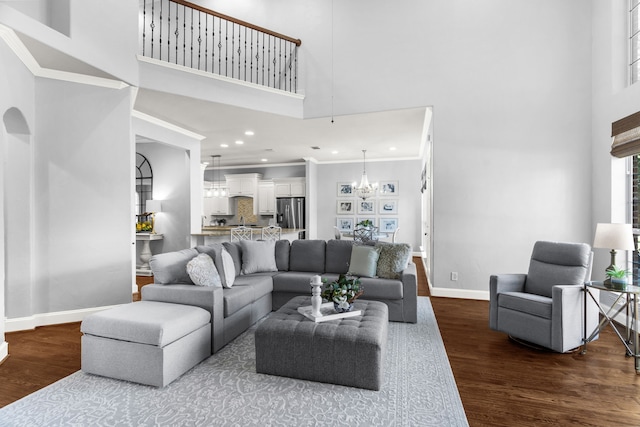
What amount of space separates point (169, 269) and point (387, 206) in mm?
7308

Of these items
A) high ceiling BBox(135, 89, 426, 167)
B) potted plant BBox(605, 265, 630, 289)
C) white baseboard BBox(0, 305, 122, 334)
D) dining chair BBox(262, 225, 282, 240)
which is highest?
high ceiling BBox(135, 89, 426, 167)

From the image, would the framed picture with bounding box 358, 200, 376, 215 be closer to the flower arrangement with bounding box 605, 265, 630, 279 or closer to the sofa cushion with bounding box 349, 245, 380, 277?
the sofa cushion with bounding box 349, 245, 380, 277

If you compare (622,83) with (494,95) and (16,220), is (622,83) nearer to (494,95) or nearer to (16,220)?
(494,95)

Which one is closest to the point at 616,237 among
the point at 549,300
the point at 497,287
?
the point at 549,300

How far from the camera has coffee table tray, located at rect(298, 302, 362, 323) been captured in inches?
106

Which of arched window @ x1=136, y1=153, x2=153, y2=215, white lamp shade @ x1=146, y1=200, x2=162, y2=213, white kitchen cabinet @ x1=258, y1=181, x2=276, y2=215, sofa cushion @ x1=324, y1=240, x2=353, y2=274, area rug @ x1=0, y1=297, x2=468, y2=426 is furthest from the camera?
white kitchen cabinet @ x1=258, y1=181, x2=276, y2=215

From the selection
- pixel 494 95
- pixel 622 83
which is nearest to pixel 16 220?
pixel 494 95

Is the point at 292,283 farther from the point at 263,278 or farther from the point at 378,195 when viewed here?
the point at 378,195

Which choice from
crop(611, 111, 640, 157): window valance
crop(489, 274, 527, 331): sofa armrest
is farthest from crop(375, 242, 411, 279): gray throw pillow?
crop(611, 111, 640, 157): window valance

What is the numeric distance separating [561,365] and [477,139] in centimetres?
322

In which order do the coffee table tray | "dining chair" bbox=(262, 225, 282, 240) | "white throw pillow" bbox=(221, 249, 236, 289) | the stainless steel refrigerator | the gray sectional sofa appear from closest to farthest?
the coffee table tray, the gray sectional sofa, "white throw pillow" bbox=(221, 249, 236, 289), "dining chair" bbox=(262, 225, 282, 240), the stainless steel refrigerator

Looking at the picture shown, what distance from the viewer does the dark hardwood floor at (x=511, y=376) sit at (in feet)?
6.92

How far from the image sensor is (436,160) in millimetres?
5094

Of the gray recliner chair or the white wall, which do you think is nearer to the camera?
the gray recliner chair
